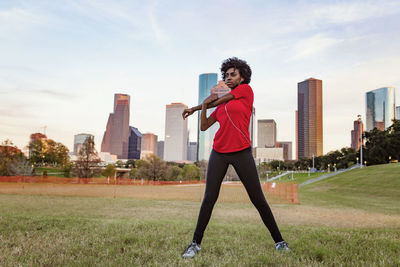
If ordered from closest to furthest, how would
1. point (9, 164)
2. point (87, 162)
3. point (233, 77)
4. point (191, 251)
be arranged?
point (191, 251), point (233, 77), point (9, 164), point (87, 162)

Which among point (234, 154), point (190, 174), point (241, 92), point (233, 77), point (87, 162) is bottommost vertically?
point (190, 174)

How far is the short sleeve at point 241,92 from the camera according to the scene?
324cm

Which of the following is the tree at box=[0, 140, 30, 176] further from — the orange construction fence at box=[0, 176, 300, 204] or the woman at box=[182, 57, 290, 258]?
the woman at box=[182, 57, 290, 258]

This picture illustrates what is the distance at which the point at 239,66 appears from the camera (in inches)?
135

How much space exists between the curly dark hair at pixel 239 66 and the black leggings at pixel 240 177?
893 millimetres

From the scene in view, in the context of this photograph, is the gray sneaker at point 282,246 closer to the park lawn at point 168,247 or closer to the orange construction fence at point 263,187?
the park lawn at point 168,247

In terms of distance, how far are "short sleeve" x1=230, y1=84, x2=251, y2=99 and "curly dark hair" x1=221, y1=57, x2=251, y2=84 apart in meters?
0.23

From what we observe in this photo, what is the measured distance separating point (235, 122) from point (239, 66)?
2.40ft

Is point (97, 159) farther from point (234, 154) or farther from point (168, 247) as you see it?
point (234, 154)

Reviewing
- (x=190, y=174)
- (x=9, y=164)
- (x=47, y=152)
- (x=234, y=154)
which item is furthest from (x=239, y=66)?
(x=47, y=152)

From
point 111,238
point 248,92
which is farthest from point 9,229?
point 248,92

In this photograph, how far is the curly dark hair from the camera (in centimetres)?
345

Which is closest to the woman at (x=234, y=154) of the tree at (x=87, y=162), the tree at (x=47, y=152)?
the tree at (x=87, y=162)

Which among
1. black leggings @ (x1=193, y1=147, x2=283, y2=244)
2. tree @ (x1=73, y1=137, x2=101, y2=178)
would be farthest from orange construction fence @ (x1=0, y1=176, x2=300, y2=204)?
tree @ (x1=73, y1=137, x2=101, y2=178)
